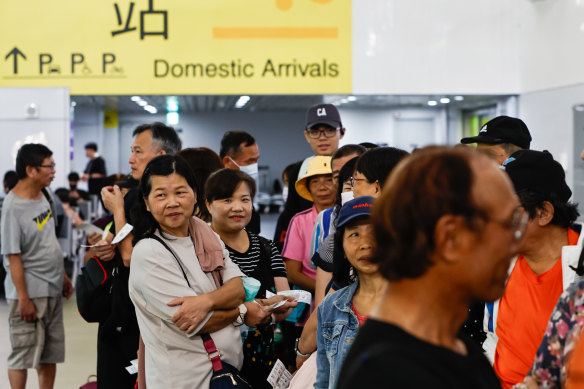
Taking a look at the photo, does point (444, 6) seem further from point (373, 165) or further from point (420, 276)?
point (420, 276)

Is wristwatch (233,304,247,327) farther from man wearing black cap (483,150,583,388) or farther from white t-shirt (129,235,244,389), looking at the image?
man wearing black cap (483,150,583,388)

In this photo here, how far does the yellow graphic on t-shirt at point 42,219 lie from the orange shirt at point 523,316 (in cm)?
344

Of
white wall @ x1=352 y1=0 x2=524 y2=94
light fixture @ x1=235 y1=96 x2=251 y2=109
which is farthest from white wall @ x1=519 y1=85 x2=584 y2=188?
light fixture @ x1=235 y1=96 x2=251 y2=109

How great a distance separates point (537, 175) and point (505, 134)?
114 cm

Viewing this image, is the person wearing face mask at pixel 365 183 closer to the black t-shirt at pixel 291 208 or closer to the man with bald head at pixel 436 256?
the man with bald head at pixel 436 256

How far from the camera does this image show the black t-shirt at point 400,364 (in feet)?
2.89

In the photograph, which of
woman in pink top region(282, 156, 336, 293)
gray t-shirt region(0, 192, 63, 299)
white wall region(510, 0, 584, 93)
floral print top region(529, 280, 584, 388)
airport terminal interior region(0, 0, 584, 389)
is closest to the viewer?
floral print top region(529, 280, 584, 388)

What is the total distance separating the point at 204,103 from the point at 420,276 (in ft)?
45.9

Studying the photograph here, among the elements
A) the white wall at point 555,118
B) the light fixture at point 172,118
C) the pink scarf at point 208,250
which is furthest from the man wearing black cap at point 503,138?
the light fixture at point 172,118

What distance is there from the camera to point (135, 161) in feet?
12.1

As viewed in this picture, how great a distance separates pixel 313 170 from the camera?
12.1 ft

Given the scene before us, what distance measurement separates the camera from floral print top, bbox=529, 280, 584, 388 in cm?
145

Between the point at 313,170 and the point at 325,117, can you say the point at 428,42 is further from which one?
the point at 313,170

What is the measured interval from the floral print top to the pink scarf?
1.33 meters
